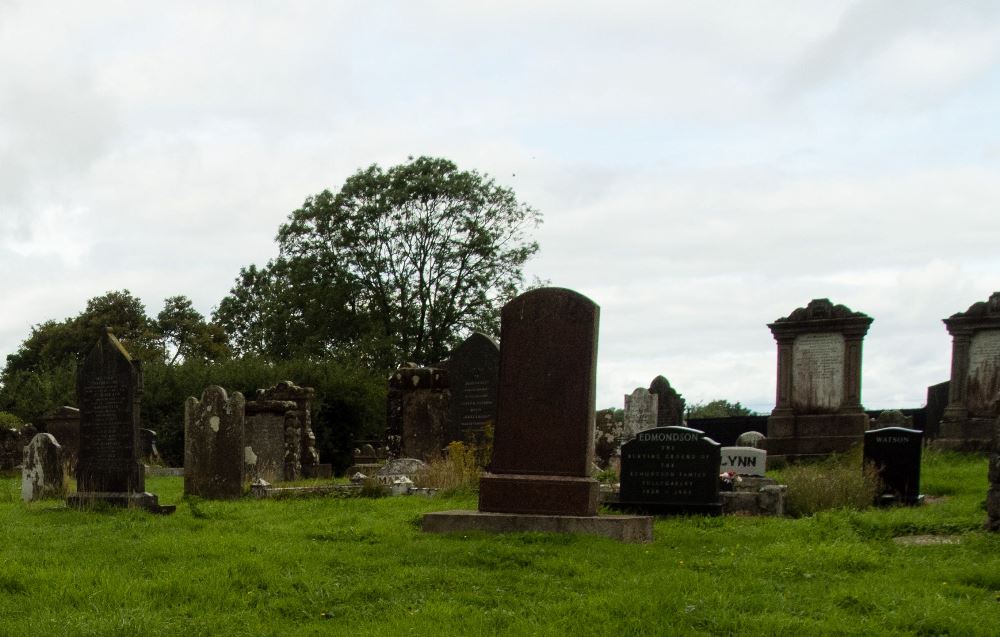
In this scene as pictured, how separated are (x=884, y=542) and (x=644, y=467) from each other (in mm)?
3085

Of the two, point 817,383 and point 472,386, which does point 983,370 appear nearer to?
point 817,383

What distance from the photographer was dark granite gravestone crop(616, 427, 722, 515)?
11844 millimetres

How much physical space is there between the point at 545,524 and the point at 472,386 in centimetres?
880

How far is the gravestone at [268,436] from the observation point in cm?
2197

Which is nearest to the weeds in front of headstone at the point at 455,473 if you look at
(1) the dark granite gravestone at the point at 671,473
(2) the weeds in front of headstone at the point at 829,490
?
(1) the dark granite gravestone at the point at 671,473

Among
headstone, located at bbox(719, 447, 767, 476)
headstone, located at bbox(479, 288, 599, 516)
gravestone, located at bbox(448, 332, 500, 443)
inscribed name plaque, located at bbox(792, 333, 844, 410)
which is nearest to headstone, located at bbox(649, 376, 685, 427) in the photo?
inscribed name plaque, located at bbox(792, 333, 844, 410)

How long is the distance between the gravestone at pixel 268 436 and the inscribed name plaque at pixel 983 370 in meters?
13.7

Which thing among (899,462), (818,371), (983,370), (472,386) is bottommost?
(899,462)

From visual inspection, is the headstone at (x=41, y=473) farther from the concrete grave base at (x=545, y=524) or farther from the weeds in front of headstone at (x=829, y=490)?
the weeds in front of headstone at (x=829, y=490)

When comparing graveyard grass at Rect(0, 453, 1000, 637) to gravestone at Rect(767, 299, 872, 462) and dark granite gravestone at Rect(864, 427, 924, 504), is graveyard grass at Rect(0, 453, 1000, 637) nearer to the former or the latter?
dark granite gravestone at Rect(864, 427, 924, 504)

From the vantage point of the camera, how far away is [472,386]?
18234 mm

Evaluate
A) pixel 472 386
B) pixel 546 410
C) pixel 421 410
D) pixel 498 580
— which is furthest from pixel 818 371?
pixel 498 580

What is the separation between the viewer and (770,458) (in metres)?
20.0

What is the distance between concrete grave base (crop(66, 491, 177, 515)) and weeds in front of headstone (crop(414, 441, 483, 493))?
3.60 metres
